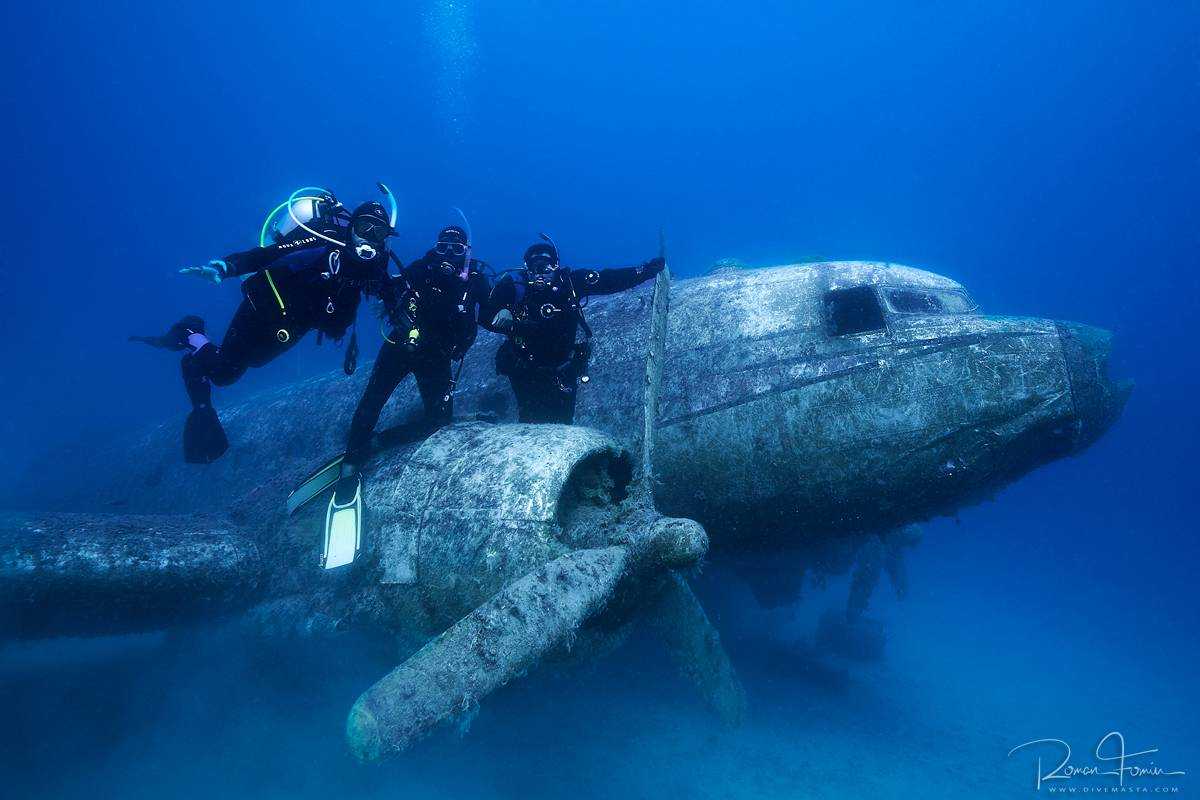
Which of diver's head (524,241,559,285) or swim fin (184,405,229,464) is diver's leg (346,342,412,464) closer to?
swim fin (184,405,229,464)

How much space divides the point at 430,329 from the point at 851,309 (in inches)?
178

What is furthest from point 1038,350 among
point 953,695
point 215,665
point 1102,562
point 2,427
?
point 1102,562

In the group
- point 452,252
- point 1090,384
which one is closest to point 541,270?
point 452,252

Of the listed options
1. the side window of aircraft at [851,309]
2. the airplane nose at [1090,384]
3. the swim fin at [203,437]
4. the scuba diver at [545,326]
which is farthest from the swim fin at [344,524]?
the airplane nose at [1090,384]

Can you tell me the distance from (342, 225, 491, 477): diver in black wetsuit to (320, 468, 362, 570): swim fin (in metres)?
0.23

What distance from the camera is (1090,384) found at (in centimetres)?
496

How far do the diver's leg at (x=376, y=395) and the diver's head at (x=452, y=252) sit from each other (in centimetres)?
89

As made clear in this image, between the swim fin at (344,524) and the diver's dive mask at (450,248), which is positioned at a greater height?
the diver's dive mask at (450,248)

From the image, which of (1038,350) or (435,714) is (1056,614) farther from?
(435,714)

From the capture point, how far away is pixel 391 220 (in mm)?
5441

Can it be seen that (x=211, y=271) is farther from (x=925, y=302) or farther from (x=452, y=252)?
(x=925, y=302)

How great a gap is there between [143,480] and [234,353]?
928 centimetres

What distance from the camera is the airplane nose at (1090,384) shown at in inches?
193

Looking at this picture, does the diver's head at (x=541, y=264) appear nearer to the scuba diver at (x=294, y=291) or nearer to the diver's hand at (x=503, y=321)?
the diver's hand at (x=503, y=321)
